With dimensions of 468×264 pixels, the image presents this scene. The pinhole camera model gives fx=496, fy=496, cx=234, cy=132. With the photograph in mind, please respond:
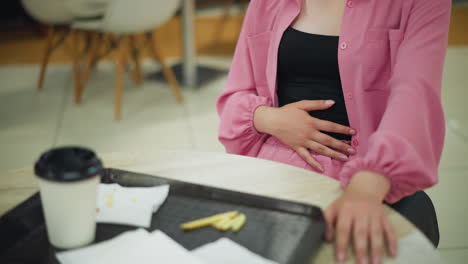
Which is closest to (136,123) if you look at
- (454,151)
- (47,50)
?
(47,50)

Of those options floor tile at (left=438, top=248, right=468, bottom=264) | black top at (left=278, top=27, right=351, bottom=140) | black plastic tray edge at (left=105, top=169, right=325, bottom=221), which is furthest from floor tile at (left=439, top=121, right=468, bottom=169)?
black plastic tray edge at (left=105, top=169, right=325, bottom=221)

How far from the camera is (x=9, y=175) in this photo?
3.00ft

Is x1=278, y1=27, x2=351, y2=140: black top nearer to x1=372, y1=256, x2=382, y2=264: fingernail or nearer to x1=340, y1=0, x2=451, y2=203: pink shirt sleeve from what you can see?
x1=340, y1=0, x2=451, y2=203: pink shirt sleeve

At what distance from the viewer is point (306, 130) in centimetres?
104

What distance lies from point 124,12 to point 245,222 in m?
2.32

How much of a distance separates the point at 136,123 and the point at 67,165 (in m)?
2.36

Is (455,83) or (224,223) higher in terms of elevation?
(224,223)

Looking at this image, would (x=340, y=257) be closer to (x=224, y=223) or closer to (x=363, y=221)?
(x=363, y=221)

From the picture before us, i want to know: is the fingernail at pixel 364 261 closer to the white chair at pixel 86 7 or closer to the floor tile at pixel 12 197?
the floor tile at pixel 12 197

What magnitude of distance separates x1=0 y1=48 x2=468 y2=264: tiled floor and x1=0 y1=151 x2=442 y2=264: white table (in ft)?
3.87

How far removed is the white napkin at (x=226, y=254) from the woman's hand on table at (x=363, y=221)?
0.12 meters

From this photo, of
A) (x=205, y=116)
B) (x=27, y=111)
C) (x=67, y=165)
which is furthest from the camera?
(x=27, y=111)

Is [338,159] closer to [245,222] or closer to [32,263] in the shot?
[245,222]

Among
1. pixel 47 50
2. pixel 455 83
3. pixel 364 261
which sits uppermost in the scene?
pixel 364 261
